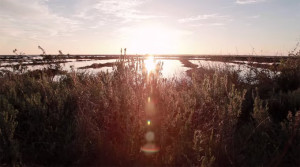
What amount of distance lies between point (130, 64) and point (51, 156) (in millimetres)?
2175

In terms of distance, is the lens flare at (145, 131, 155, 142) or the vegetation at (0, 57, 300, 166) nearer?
the vegetation at (0, 57, 300, 166)

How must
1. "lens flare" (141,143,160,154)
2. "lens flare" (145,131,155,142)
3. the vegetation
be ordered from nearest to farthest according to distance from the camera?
the vegetation
"lens flare" (141,143,160,154)
"lens flare" (145,131,155,142)

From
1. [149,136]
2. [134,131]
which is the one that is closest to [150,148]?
[149,136]

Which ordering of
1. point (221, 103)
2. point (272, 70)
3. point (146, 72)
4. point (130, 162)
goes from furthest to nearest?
point (272, 70) → point (221, 103) → point (146, 72) → point (130, 162)

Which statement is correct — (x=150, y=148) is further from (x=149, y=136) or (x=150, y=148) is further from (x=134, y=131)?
(x=134, y=131)

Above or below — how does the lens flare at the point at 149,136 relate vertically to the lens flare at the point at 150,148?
above

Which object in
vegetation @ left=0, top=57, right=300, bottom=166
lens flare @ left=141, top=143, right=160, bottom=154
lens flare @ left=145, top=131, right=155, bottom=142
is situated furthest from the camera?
lens flare @ left=145, top=131, right=155, bottom=142

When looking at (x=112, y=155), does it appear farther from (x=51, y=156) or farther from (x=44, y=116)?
(x=44, y=116)

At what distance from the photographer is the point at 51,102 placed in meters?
4.80

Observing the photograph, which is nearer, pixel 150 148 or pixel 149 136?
pixel 150 148

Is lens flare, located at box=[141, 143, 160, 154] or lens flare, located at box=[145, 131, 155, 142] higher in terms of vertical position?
lens flare, located at box=[145, 131, 155, 142]

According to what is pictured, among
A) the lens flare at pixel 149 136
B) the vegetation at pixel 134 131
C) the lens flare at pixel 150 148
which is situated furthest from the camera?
the lens flare at pixel 149 136

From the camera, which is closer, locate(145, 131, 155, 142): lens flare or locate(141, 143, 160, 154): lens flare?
locate(141, 143, 160, 154): lens flare

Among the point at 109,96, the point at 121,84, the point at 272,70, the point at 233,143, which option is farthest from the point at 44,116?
the point at 272,70
